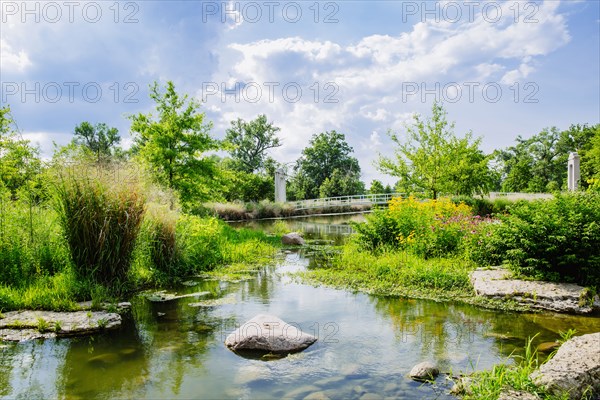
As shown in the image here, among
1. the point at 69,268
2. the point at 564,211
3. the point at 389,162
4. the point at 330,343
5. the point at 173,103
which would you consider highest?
the point at 173,103

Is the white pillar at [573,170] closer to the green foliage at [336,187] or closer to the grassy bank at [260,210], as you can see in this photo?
the grassy bank at [260,210]

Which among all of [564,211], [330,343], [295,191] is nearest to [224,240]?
[330,343]

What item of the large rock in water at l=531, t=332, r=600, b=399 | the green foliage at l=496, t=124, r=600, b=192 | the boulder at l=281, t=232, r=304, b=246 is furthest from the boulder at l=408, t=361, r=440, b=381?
the green foliage at l=496, t=124, r=600, b=192

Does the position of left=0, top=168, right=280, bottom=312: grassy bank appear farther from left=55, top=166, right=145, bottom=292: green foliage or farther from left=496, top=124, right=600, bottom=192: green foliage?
left=496, top=124, right=600, bottom=192: green foliage

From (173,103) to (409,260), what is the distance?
11289 millimetres

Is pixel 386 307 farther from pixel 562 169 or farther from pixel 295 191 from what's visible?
pixel 562 169

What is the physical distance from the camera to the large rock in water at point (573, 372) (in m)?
3.52

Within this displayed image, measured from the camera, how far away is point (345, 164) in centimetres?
5288

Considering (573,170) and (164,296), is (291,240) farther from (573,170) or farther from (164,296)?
(573,170)

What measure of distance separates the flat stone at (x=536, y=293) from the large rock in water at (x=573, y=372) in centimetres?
224

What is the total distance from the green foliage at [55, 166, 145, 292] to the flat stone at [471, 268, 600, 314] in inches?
228

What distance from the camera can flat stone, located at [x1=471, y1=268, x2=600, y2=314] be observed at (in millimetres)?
6105

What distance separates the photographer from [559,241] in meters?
6.67

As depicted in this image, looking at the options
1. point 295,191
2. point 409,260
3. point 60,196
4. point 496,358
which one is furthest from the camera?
point 295,191
